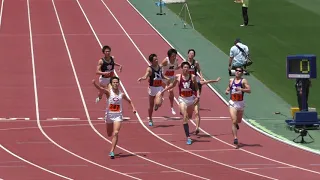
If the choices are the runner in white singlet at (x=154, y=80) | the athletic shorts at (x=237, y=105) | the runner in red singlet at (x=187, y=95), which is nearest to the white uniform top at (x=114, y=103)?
the runner in red singlet at (x=187, y=95)

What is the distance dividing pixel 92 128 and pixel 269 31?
620 inches

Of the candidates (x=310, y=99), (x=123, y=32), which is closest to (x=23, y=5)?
(x=123, y=32)

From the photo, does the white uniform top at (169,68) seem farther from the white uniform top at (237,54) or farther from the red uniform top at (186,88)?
the white uniform top at (237,54)

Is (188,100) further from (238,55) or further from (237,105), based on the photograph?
(238,55)

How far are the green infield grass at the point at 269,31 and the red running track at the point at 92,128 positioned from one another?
96.9 inches

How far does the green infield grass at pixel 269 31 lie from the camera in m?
29.7

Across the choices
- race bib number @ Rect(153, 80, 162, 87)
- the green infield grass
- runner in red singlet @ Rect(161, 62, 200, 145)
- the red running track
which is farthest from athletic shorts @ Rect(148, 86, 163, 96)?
the green infield grass

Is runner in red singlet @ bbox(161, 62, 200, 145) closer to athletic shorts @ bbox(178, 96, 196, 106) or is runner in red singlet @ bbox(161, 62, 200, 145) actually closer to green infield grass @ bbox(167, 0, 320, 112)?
athletic shorts @ bbox(178, 96, 196, 106)

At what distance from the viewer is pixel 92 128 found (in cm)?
2309

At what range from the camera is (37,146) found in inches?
831

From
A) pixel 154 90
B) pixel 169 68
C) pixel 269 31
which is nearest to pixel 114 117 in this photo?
pixel 154 90

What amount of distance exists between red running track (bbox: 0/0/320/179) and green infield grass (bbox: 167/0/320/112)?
246 centimetres

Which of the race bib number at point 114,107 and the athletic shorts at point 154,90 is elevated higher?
the race bib number at point 114,107

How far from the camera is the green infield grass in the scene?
29703 mm
